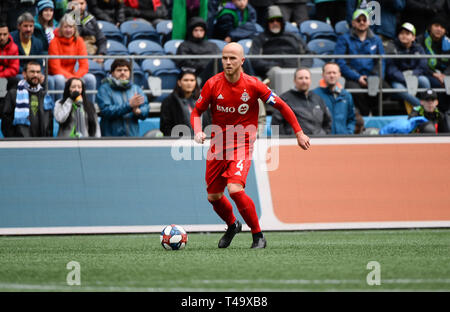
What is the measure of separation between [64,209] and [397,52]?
348 inches

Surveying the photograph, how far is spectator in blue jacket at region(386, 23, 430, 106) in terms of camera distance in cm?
1706

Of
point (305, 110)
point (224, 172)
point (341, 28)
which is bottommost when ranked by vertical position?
point (224, 172)

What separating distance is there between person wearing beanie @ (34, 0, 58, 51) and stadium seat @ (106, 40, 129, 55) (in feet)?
5.59

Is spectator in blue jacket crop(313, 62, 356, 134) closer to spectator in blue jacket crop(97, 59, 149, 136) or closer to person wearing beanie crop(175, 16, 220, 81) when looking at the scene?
person wearing beanie crop(175, 16, 220, 81)

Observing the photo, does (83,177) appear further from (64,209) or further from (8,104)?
(8,104)

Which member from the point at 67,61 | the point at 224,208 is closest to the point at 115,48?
the point at 67,61

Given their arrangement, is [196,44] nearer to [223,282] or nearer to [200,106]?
[200,106]

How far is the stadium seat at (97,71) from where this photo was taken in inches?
648

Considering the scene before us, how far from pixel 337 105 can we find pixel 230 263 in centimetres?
712

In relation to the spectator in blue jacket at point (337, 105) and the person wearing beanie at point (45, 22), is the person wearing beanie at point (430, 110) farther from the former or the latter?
the person wearing beanie at point (45, 22)

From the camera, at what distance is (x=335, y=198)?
1217 cm

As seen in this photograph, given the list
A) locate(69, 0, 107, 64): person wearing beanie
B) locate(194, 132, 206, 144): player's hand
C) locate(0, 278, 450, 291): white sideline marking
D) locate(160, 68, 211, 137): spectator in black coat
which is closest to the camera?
locate(0, 278, 450, 291): white sideline marking

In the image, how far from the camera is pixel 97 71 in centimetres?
1647

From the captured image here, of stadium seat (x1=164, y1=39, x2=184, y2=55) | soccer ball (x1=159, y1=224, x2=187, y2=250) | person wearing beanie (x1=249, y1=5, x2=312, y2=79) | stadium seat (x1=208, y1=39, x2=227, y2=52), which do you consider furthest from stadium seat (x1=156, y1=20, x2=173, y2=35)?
soccer ball (x1=159, y1=224, x2=187, y2=250)
